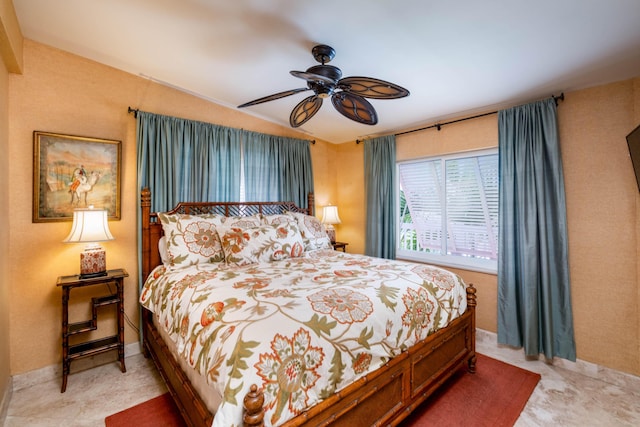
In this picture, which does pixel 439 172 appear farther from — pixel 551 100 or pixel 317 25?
pixel 317 25

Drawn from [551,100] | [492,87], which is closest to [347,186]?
[492,87]

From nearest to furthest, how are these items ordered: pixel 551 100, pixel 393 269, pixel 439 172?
pixel 393 269 < pixel 551 100 < pixel 439 172

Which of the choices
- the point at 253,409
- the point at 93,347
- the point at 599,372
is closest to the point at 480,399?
the point at 599,372

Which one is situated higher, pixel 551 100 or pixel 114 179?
pixel 551 100

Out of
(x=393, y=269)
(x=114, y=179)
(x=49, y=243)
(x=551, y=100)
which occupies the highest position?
(x=551, y=100)

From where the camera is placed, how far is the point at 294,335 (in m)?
1.25

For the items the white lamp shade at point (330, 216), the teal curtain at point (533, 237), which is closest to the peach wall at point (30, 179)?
the white lamp shade at point (330, 216)

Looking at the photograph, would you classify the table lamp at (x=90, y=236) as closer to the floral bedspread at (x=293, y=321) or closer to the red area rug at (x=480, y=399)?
the floral bedspread at (x=293, y=321)

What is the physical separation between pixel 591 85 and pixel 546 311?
197cm

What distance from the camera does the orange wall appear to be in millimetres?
2236

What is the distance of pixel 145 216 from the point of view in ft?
8.85

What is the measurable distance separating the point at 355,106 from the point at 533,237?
2050 mm

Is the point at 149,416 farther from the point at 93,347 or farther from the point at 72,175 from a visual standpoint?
the point at 72,175

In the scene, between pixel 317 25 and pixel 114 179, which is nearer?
pixel 317 25
